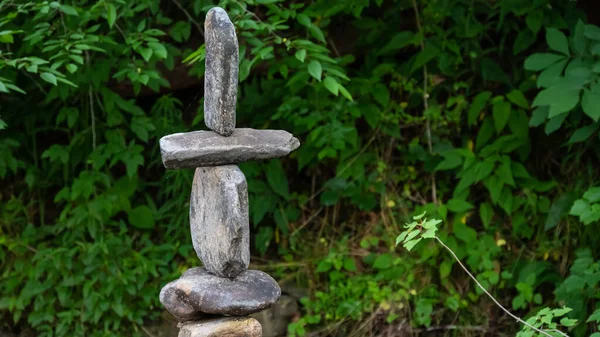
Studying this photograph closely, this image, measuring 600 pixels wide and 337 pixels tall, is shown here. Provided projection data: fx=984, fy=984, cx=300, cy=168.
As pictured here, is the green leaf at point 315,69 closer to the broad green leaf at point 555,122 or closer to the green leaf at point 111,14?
the green leaf at point 111,14

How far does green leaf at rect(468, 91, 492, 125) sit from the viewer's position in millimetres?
5477

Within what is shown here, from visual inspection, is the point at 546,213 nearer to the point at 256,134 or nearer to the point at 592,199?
the point at 592,199

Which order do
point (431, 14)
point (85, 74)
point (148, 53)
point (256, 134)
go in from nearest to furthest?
point (256, 134)
point (148, 53)
point (85, 74)
point (431, 14)

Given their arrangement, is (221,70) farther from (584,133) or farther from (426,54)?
(426,54)

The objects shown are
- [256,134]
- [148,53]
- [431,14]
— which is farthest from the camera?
[431,14]

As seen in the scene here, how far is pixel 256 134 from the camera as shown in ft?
11.0

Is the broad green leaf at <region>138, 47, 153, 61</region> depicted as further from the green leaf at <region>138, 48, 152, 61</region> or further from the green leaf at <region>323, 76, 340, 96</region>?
the green leaf at <region>323, 76, 340, 96</region>

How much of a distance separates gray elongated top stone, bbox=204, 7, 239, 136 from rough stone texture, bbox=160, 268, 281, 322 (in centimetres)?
52

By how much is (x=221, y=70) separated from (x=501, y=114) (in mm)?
2549

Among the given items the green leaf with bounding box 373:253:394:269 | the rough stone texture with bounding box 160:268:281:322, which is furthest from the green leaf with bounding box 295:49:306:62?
the green leaf with bounding box 373:253:394:269

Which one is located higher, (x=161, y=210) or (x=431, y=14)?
(x=431, y=14)

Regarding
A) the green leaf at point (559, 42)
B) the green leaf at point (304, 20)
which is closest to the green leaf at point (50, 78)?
the green leaf at point (304, 20)

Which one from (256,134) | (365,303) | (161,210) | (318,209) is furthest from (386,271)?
(256,134)

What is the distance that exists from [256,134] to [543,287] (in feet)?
9.02
